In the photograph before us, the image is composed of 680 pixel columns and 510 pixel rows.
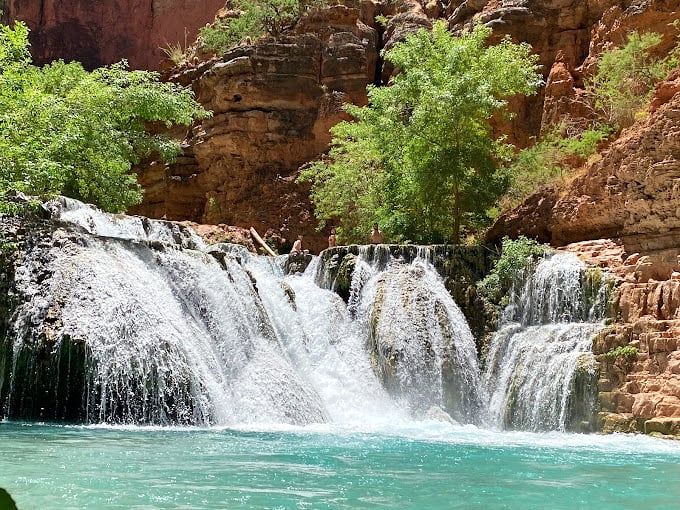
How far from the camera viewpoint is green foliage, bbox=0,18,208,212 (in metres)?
14.8

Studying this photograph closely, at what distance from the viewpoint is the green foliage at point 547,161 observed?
2014 centimetres

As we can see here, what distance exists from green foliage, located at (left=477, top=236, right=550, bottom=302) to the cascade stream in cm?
43

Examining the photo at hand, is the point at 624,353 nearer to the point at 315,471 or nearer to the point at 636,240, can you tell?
the point at 636,240

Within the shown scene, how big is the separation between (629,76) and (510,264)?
7.80 m

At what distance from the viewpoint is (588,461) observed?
909 cm

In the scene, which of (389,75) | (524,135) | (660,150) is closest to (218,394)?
(660,150)

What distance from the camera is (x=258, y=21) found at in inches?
1298

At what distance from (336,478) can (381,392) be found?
9.05 m

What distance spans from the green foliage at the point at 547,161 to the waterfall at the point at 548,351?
4.00 meters

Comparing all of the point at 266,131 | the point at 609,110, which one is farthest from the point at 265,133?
the point at 609,110

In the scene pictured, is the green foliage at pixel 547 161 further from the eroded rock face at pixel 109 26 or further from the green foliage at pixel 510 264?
the eroded rock face at pixel 109 26

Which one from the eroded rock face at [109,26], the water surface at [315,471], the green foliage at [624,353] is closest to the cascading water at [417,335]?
the green foliage at [624,353]

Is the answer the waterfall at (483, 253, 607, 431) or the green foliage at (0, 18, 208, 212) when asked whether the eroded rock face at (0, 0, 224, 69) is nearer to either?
the green foliage at (0, 18, 208, 212)

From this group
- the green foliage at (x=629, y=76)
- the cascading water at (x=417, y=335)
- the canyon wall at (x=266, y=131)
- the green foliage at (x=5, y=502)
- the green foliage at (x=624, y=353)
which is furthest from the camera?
the canyon wall at (x=266, y=131)
